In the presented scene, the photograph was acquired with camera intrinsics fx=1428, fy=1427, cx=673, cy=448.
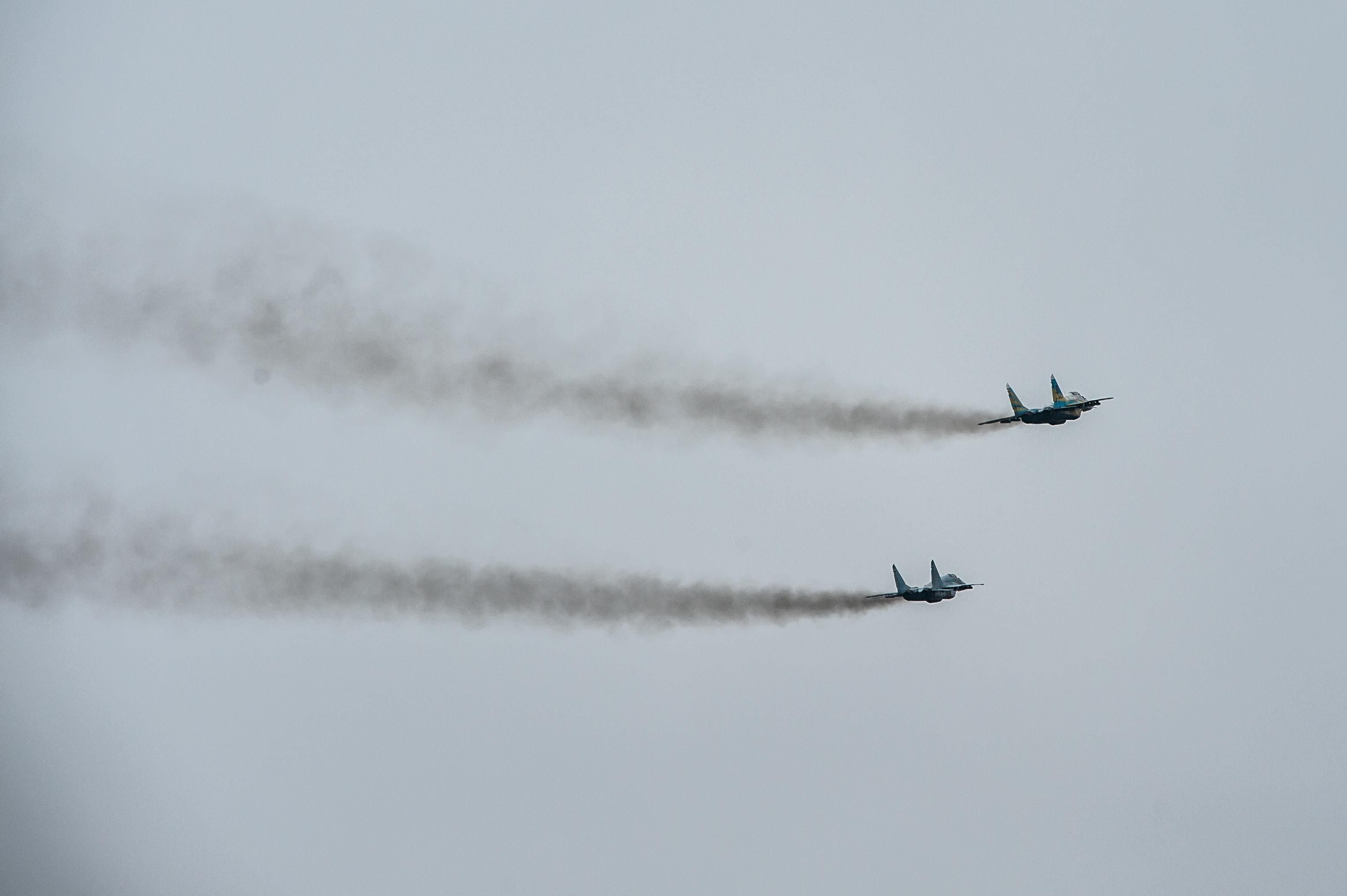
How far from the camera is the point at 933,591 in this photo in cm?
6481

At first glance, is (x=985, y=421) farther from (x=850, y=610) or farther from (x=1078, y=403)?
(x=850, y=610)

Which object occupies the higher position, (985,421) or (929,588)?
(985,421)

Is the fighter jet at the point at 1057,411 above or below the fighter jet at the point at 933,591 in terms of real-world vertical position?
above

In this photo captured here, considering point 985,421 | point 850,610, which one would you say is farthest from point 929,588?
point 985,421

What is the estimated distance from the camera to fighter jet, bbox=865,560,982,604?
6475cm

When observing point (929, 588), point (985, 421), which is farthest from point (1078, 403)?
point (929, 588)

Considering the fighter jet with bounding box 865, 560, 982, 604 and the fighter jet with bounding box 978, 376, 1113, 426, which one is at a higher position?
the fighter jet with bounding box 978, 376, 1113, 426

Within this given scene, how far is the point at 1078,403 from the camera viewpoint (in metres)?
65.1

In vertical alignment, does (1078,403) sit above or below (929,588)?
above

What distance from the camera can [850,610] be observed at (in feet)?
213

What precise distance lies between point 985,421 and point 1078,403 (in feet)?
15.6

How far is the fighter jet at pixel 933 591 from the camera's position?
64.8 meters

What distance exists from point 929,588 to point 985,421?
7985 millimetres

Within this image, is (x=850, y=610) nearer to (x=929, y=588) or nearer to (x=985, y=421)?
(x=929, y=588)
